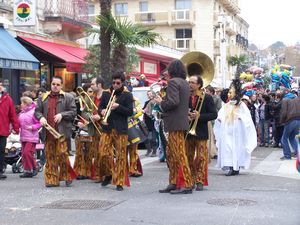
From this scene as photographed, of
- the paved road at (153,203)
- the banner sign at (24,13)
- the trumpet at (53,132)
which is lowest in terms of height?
the paved road at (153,203)

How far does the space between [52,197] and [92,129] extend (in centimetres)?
235

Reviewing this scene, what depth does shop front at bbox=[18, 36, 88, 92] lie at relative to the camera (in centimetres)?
2238

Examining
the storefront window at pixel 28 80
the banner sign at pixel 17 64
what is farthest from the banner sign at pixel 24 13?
the storefront window at pixel 28 80

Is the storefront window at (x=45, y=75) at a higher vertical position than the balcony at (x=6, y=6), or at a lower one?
lower

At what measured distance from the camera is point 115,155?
35.8ft

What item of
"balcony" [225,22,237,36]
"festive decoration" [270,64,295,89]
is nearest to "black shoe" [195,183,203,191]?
"festive decoration" [270,64,295,89]

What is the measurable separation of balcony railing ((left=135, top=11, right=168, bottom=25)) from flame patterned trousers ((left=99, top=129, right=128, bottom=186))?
1745 inches

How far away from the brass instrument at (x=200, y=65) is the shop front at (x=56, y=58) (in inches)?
430

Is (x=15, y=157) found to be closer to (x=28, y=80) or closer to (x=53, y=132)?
(x=53, y=132)

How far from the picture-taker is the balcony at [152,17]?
2147 inches

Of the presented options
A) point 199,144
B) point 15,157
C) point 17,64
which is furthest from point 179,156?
point 17,64

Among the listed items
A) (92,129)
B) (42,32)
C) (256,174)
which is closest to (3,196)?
(92,129)

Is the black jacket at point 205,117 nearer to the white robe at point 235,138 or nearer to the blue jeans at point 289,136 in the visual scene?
the white robe at point 235,138

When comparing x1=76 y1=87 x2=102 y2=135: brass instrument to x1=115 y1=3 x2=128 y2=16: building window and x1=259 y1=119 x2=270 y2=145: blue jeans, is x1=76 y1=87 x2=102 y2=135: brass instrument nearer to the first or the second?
x1=259 y1=119 x2=270 y2=145: blue jeans
